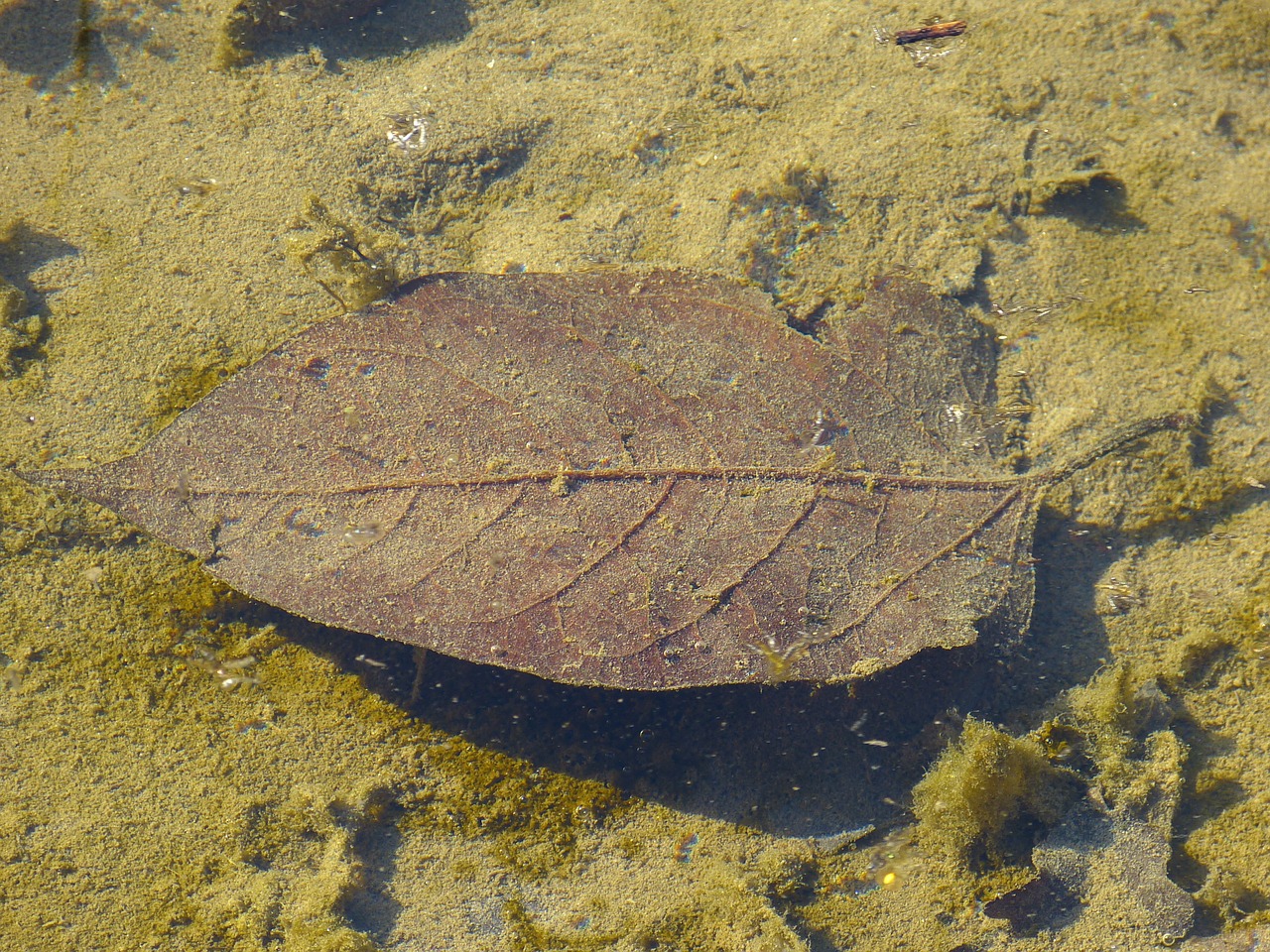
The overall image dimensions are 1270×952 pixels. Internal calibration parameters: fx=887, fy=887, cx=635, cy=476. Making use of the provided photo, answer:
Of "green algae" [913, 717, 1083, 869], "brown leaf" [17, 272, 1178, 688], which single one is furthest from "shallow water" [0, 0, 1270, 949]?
"brown leaf" [17, 272, 1178, 688]

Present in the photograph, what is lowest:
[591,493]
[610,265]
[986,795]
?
[986,795]

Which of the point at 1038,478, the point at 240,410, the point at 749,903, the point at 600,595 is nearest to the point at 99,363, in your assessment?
the point at 240,410

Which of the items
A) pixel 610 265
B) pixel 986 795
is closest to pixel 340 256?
pixel 610 265

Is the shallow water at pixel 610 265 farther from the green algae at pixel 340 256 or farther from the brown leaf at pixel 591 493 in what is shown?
the brown leaf at pixel 591 493

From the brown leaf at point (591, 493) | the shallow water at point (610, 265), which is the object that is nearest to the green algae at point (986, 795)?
the shallow water at point (610, 265)

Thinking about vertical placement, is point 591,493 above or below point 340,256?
below

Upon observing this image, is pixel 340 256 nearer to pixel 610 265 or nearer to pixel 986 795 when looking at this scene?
pixel 610 265
